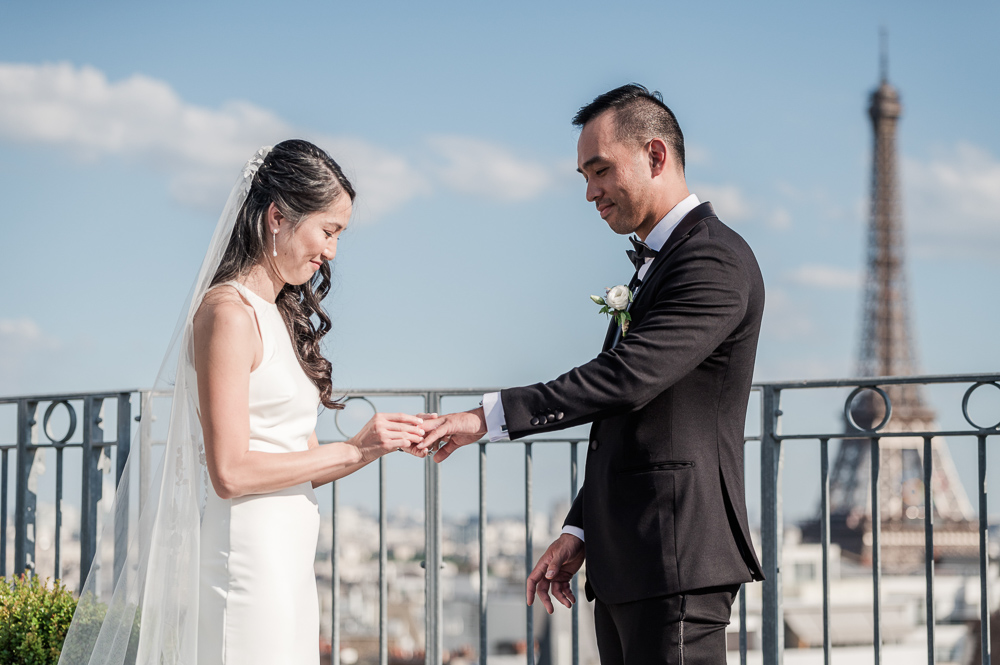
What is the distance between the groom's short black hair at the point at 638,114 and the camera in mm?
2504

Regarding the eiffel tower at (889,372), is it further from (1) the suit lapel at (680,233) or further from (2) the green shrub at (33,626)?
(1) the suit lapel at (680,233)

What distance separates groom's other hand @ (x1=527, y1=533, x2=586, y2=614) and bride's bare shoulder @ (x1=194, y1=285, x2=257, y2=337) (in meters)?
1.01

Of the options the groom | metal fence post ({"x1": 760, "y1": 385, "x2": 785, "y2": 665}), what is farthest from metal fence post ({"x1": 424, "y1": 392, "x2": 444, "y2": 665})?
the groom

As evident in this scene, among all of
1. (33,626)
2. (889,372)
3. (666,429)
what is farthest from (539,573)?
(889,372)

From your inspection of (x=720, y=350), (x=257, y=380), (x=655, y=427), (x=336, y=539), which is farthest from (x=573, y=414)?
(x=336, y=539)

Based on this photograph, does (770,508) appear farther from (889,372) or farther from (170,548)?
(889,372)

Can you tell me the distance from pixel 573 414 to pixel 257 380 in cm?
85

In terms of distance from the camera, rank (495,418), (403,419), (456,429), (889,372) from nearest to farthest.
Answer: (495,418), (456,429), (403,419), (889,372)

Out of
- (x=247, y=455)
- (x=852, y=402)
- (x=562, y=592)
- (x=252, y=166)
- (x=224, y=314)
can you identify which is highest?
(x=252, y=166)

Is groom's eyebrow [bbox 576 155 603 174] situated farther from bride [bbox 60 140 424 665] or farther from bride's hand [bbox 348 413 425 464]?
bride's hand [bbox 348 413 425 464]

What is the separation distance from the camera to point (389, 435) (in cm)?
254

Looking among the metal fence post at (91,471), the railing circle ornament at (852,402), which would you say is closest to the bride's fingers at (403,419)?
the railing circle ornament at (852,402)

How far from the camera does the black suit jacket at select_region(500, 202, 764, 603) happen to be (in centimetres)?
222

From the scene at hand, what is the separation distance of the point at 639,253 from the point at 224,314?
109 centimetres
